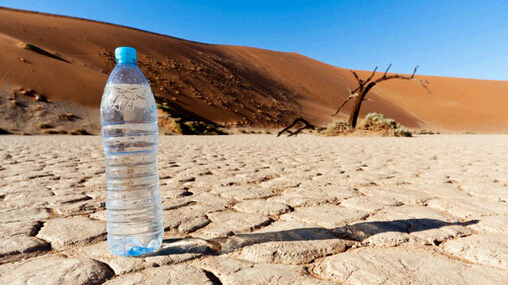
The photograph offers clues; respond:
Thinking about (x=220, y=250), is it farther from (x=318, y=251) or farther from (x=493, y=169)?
(x=493, y=169)

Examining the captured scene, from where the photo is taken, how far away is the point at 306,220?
2016 millimetres

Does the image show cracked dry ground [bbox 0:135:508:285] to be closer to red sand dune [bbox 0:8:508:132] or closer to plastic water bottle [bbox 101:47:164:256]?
plastic water bottle [bbox 101:47:164:256]

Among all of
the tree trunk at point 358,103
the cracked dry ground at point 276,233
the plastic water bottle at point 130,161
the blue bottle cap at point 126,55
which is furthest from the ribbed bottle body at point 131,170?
the tree trunk at point 358,103

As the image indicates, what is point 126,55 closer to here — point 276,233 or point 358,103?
point 276,233

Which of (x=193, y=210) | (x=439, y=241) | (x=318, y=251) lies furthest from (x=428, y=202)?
(x=193, y=210)

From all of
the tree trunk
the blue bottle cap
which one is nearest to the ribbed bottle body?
the blue bottle cap

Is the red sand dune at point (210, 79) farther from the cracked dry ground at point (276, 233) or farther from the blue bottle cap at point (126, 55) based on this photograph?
the blue bottle cap at point (126, 55)

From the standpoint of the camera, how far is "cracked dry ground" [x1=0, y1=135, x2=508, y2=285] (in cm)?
131

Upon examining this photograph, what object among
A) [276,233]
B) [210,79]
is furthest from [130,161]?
[210,79]

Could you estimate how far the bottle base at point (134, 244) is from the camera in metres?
1.51

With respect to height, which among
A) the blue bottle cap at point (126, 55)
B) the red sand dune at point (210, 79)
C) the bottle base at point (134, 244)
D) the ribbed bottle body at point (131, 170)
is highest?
the red sand dune at point (210, 79)

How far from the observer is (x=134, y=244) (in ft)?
5.24

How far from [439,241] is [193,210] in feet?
4.72

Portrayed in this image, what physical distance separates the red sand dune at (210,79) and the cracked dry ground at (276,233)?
666 inches
